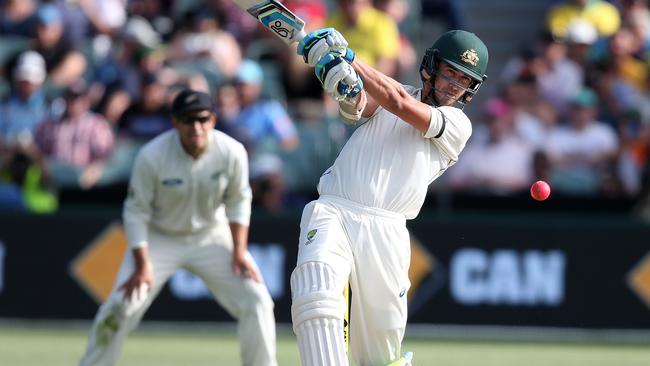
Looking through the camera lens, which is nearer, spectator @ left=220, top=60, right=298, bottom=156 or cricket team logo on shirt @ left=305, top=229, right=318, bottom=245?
cricket team logo on shirt @ left=305, top=229, right=318, bottom=245

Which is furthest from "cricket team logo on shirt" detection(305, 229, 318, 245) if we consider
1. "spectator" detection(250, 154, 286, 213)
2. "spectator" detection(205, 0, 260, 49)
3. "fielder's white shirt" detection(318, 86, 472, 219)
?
"spectator" detection(205, 0, 260, 49)

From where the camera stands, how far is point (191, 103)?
8.44 meters

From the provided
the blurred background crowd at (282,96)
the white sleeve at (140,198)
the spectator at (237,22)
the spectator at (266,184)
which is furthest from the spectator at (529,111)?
the white sleeve at (140,198)

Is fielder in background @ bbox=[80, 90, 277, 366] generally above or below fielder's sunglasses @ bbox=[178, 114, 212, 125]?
below

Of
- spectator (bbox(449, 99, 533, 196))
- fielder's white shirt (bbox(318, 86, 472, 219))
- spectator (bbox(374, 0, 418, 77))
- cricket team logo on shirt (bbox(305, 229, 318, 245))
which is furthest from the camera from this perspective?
spectator (bbox(374, 0, 418, 77))

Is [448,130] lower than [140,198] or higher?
higher

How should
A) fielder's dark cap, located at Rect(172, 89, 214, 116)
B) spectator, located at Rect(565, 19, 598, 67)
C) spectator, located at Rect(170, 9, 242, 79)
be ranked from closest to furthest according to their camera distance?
fielder's dark cap, located at Rect(172, 89, 214, 116)
spectator, located at Rect(170, 9, 242, 79)
spectator, located at Rect(565, 19, 598, 67)

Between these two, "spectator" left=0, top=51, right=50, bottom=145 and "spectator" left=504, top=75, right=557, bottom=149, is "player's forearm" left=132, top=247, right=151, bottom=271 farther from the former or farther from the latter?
"spectator" left=504, top=75, right=557, bottom=149

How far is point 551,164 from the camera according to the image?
12422 mm

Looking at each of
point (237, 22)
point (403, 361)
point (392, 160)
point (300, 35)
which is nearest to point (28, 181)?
point (237, 22)

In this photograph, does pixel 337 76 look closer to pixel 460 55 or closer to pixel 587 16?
pixel 460 55

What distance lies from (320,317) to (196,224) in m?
2.97

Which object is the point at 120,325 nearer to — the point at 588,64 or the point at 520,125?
the point at 520,125

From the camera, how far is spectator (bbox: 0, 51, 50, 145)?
12.6 meters
